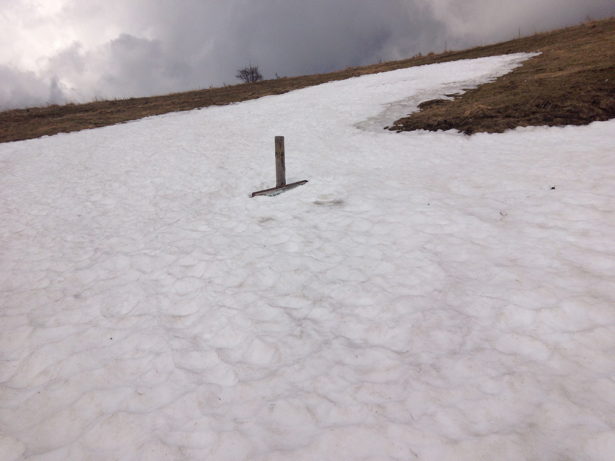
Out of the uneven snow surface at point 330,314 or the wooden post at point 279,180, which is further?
the wooden post at point 279,180

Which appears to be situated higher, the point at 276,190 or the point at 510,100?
the point at 510,100

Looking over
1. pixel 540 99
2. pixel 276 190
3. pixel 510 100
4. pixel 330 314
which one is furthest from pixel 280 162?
pixel 540 99

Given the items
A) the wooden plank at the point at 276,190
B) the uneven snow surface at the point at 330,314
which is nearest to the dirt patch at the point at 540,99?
the uneven snow surface at the point at 330,314

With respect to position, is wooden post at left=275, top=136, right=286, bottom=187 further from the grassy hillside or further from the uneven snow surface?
the grassy hillside

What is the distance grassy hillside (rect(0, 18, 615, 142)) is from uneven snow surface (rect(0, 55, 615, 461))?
5.19ft

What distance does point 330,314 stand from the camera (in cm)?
468

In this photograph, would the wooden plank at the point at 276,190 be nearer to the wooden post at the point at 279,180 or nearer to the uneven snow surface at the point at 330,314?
the wooden post at the point at 279,180

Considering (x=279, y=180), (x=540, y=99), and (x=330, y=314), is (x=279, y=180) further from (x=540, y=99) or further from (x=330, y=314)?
(x=540, y=99)

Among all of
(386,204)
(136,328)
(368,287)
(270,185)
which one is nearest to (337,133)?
(270,185)

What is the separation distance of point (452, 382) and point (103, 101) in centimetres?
3496

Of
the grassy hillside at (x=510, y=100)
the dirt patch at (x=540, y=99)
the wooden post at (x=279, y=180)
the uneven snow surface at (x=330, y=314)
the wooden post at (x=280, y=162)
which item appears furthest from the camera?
the grassy hillside at (x=510, y=100)

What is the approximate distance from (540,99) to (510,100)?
1.02 m

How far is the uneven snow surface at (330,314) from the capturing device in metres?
3.05

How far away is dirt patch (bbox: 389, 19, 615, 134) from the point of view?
10.9 metres
